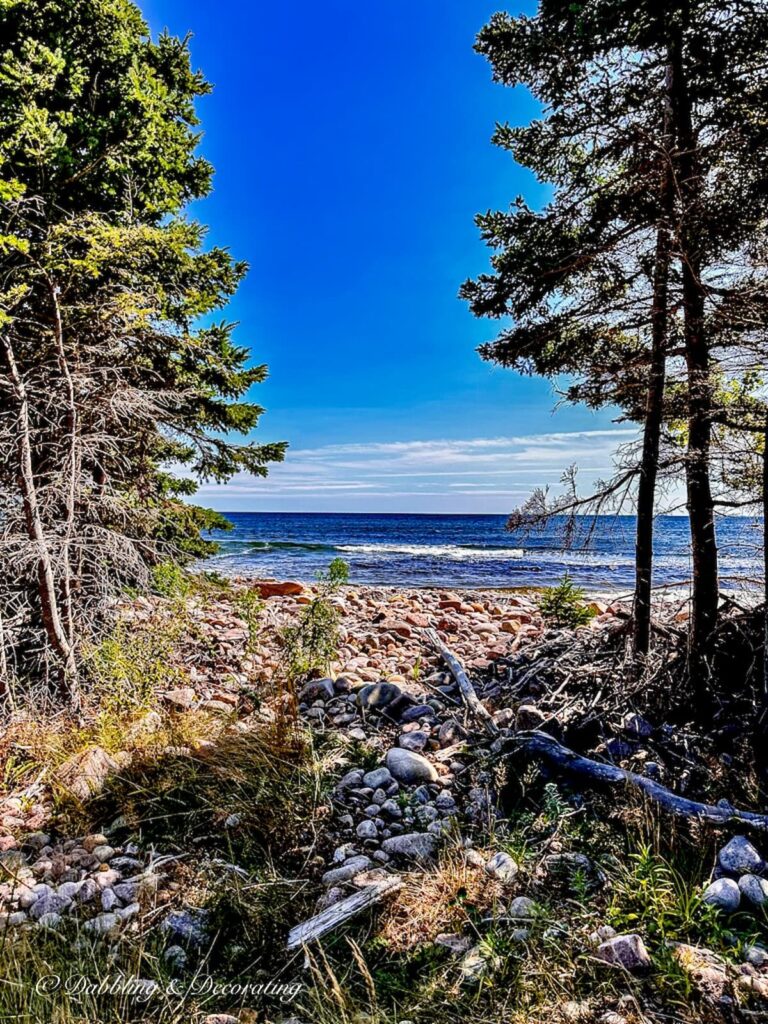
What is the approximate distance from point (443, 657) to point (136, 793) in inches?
135

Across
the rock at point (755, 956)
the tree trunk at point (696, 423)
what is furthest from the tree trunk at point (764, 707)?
the rock at point (755, 956)

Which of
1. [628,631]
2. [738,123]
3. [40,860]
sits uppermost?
[738,123]

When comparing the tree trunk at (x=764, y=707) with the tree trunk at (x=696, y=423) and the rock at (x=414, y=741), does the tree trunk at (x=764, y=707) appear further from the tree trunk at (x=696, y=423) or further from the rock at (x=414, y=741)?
the rock at (x=414, y=741)

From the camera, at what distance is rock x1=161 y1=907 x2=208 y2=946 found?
8.31 feet

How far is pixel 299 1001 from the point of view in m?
2.21

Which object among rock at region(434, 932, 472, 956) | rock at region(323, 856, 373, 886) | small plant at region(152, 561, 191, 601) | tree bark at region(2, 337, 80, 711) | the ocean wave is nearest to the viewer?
rock at region(434, 932, 472, 956)

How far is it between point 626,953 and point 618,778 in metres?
1.41

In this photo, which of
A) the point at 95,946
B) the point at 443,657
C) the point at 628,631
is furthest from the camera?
the point at 443,657

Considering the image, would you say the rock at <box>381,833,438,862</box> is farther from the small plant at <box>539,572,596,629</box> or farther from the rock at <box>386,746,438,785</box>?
the small plant at <box>539,572,596,629</box>

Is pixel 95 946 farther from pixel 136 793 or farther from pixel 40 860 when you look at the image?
pixel 136 793

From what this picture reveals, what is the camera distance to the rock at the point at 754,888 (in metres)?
2.54

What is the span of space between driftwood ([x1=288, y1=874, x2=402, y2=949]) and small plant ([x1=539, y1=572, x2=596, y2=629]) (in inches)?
200

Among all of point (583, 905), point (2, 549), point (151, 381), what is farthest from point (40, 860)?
point (151, 381)

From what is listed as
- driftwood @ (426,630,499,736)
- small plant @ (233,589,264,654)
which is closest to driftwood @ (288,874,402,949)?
driftwood @ (426,630,499,736)
